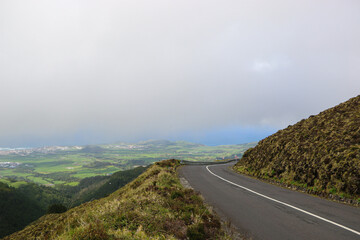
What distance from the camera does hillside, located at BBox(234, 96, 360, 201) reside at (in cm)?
1181

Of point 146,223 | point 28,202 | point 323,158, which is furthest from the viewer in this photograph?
point 28,202

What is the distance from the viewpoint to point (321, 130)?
19.1 m

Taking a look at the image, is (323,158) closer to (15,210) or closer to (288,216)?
(288,216)

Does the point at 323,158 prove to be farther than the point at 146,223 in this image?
Yes

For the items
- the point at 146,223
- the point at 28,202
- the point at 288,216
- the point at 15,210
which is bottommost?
the point at 15,210

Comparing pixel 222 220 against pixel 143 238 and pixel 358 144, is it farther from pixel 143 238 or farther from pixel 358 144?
pixel 358 144

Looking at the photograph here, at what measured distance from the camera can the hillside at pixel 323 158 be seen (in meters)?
11.8

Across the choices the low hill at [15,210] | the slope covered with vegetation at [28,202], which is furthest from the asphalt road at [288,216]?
the low hill at [15,210]

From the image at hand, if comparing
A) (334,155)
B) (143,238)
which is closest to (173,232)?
(143,238)

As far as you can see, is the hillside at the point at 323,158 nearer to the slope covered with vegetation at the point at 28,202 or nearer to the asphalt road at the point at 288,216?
the asphalt road at the point at 288,216

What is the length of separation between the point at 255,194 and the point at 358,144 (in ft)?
28.4

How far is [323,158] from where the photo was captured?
1442cm

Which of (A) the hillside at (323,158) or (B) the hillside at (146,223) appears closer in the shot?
(B) the hillside at (146,223)

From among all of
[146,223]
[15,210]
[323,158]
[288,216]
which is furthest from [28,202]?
[323,158]
